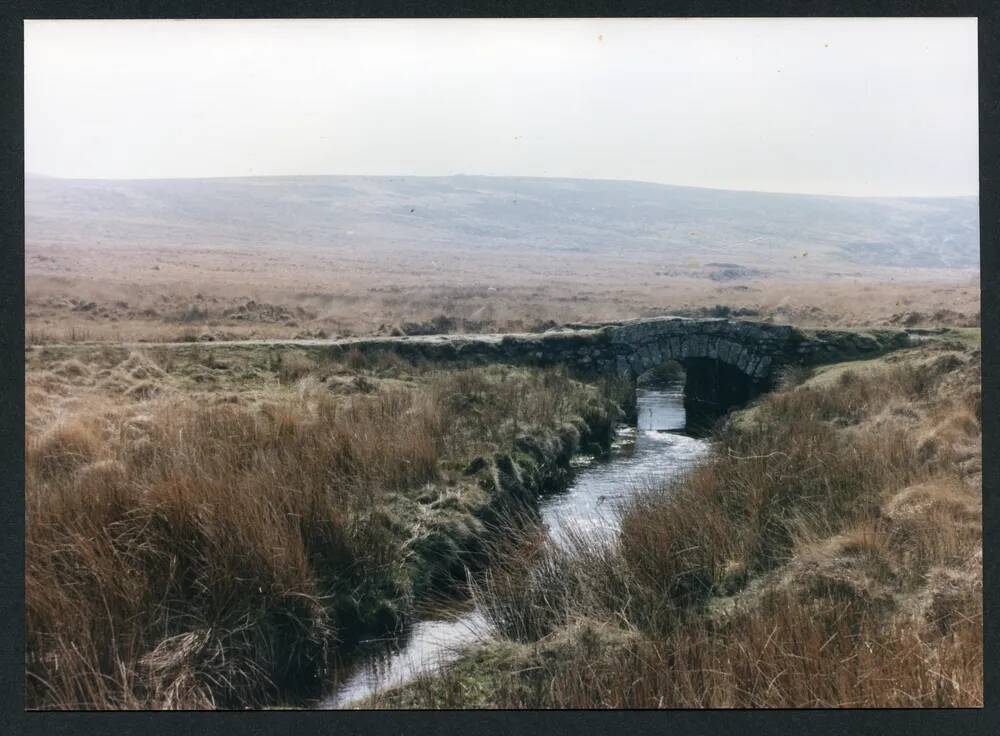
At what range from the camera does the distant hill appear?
55.0 metres

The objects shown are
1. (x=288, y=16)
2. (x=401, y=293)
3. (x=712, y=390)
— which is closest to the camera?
(x=288, y=16)

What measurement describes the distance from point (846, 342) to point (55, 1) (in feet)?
37.8

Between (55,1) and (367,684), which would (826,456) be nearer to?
(367,684)

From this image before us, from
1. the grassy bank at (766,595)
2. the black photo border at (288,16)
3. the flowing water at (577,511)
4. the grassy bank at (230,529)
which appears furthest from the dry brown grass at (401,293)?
the black photo border at (288,16)

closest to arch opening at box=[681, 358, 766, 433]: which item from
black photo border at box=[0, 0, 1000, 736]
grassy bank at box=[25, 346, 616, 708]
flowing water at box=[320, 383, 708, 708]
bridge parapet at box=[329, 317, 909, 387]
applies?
bridge parapet at box=[329, 317, 909, 387]

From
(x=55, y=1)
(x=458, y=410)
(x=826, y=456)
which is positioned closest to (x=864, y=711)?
(x=826, y=456)

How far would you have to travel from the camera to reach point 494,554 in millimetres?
6328

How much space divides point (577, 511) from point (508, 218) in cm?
6119

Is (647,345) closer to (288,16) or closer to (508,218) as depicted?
(288,16)

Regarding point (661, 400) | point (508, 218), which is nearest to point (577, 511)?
point (661, 400)

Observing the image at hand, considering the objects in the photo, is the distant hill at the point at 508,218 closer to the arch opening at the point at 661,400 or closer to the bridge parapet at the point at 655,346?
the arch opening at the point at 661,400

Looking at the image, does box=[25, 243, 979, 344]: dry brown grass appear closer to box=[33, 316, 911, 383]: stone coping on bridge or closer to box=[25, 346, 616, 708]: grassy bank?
box=[33, 316, 911, 383]: stone coping on bridge

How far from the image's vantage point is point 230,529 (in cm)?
522

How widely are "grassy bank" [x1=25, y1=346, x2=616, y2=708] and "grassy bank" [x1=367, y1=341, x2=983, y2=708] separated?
0.74 meters
